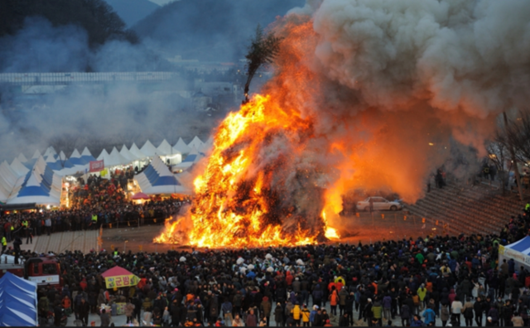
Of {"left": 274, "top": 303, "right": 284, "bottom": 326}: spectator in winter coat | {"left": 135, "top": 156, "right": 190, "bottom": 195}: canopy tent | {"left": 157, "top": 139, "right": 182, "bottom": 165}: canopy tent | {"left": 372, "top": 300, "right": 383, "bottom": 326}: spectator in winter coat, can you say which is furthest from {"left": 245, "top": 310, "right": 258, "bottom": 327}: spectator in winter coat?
{"left": 157, "top": 139, "right": 182, "bottom": 165}: canopy tent

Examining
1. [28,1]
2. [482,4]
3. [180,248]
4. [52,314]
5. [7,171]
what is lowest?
[52,314]

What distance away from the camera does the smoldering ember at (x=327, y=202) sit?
19406 mm

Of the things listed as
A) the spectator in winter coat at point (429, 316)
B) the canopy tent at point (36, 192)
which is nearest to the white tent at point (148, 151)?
the canopy tent at point (36, 192)

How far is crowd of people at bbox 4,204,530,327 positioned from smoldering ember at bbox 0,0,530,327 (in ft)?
0.26

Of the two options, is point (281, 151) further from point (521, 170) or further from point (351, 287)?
point (521, 170)

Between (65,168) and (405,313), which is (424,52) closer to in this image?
(405,313)

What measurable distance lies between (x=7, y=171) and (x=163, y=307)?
30438 mm

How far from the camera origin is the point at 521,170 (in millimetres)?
38719

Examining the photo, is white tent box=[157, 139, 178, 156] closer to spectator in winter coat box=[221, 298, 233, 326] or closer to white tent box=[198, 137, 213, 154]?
white tent box=[198, 137, 213, 154]

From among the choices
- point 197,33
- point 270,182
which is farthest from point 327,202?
point 197,33

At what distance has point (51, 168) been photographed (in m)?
51.9

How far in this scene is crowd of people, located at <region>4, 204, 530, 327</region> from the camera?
59.5 feet

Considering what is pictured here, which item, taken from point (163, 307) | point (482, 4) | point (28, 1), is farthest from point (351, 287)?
point (28, 1)

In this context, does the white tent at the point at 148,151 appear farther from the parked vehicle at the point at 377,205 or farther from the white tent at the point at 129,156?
the parked vehicle at the point at 377,205
